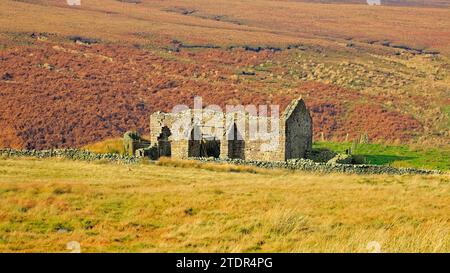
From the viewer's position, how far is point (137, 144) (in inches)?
A: 1516

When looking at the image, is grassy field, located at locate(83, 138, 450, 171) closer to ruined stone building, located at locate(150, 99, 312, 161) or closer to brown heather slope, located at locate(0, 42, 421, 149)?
ruined stone building, located at locate(150, 99, 312, 161)

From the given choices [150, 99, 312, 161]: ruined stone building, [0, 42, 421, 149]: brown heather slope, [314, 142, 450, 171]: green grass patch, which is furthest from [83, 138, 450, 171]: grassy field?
[0, 42, 421, 149]: brown heather slope

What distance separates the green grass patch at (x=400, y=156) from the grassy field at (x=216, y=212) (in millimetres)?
8910

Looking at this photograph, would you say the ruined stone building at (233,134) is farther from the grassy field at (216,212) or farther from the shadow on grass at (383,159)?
the grassy field at (216,212)

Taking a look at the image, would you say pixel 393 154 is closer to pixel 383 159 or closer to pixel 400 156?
pixel 400 156

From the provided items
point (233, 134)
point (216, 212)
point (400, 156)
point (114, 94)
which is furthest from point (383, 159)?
point (114, 94)

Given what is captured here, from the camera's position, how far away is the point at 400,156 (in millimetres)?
40219

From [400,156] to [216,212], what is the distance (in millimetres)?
22850

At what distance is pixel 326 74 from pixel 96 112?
108ft

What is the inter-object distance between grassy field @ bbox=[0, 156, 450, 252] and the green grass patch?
891 cm

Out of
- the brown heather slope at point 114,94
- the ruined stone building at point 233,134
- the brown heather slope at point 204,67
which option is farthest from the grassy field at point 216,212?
the brown heather slope at point 114,94

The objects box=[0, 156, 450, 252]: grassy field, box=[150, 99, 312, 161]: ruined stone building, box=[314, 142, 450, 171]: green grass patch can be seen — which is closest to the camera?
box=[0, 156, 450, 252]: grassy field

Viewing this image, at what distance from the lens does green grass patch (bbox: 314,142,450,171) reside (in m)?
37.7

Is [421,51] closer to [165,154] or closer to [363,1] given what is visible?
[363,1]
